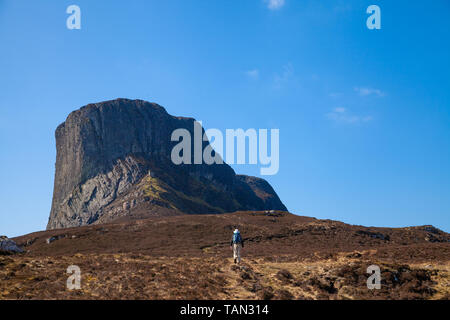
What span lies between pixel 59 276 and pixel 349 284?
19108mm

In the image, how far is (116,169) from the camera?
164875 millimetres

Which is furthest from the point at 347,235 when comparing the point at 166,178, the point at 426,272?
the point at 166,178

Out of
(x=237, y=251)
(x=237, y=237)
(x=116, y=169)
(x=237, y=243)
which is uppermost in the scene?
(x=116, y=169)

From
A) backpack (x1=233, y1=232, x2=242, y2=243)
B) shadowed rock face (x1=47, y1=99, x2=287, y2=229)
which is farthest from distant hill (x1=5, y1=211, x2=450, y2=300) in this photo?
shadowed rock face (x1=47, y1=99, x2=287, y2=229)

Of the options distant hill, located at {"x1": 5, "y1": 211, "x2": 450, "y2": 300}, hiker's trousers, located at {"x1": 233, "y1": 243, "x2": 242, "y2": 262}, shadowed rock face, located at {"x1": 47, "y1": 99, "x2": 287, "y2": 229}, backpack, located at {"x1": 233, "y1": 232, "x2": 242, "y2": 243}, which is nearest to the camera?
distant hill, located at {"x1": 5, "y1": 211, "x2": 450, "y2": 300}

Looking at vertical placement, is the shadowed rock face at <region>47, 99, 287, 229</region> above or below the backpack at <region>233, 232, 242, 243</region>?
above

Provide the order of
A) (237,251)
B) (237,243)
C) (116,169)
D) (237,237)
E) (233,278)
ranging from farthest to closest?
(116,169) < (237,251) < (237,243) < (237,237) < (233,278)

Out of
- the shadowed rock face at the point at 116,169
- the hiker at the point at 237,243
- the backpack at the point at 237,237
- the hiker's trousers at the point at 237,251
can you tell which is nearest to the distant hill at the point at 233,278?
the hiker's trousers at the point at 237,251

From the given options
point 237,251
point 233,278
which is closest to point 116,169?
point 237,251

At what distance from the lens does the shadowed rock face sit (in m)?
155

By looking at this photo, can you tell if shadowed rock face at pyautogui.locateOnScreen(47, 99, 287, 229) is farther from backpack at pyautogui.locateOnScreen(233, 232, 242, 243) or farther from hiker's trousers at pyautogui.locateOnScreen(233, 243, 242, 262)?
backpack at pyautogui.locateOnScreen(233, 232, 242, 243)

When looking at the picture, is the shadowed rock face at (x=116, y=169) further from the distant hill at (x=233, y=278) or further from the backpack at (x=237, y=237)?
the backpack at (x=237, y=237)

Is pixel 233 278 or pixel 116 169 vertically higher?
pixel 116 169

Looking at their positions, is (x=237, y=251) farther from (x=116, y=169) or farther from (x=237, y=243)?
(x=116, y=169)
